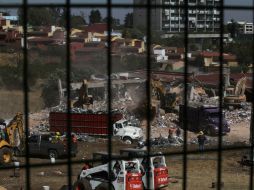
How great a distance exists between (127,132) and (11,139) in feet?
15.0

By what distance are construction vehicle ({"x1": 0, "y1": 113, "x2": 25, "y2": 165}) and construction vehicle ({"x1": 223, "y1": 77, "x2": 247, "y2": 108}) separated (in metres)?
10.7

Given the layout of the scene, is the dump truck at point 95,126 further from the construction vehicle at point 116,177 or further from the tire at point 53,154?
the construction vehicle at point 116,177

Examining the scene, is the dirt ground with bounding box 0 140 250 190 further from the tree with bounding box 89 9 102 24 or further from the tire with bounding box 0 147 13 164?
the tree with bounding box 89 9 102 24

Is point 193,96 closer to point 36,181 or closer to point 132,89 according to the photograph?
point 132,89

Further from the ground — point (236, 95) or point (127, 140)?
point (236, 95)

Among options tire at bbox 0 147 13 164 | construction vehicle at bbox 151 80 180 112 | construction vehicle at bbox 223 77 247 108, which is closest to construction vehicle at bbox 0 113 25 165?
tire at bbox 0 147 13 164

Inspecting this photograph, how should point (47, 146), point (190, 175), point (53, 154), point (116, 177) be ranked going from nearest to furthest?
1. point (116, 177)
2. point (190, 175)
3. point (53, 154)
4. point (47, 146)

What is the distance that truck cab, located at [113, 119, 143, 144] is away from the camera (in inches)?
653

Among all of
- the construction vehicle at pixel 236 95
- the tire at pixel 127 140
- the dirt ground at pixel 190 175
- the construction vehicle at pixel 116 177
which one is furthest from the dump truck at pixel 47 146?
the construction vehicle at pixel 236 95

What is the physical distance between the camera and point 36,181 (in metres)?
10.4

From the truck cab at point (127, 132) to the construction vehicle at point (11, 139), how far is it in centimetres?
373

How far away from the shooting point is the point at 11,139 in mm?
13141

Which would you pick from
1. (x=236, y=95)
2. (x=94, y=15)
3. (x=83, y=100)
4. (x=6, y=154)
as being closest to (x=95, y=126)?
(x=83, y=100)

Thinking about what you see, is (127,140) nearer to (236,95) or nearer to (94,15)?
(236,95)
